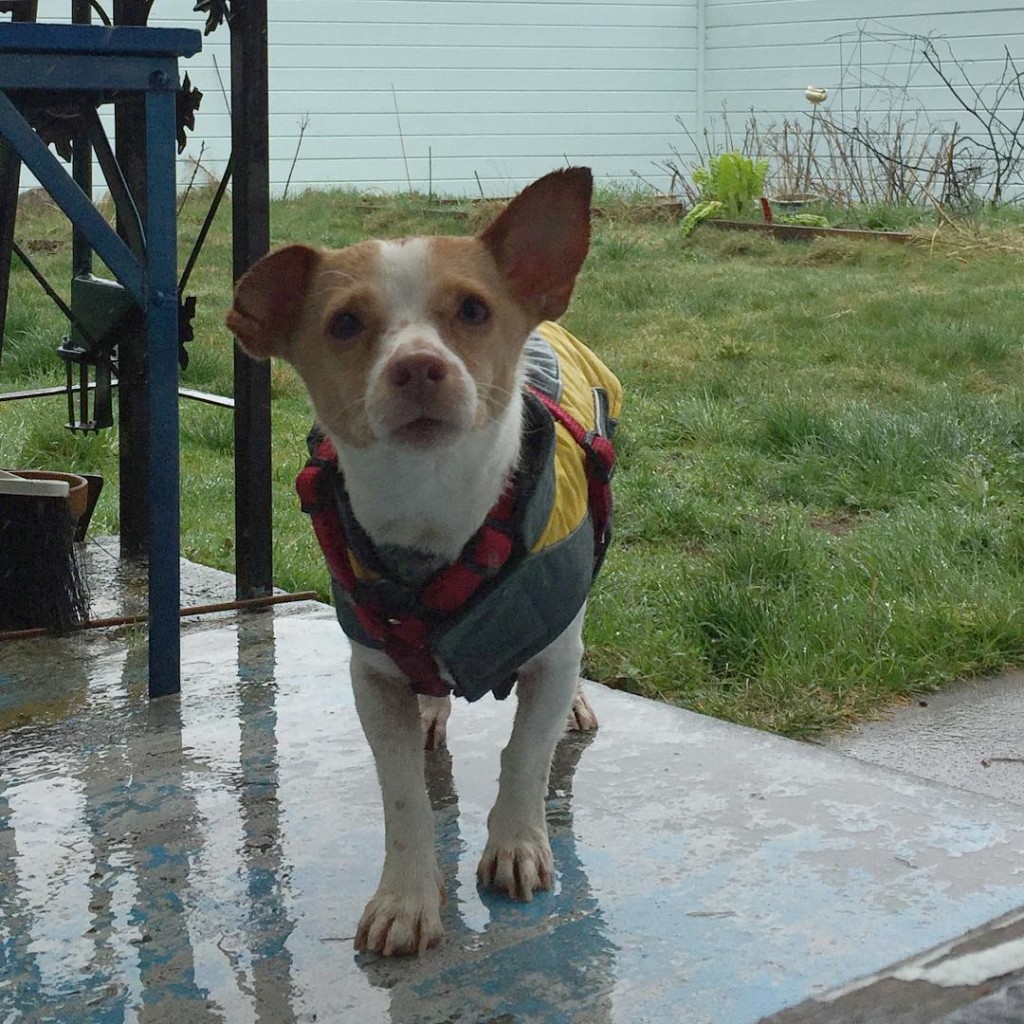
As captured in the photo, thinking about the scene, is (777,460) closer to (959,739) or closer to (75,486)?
(959,739)

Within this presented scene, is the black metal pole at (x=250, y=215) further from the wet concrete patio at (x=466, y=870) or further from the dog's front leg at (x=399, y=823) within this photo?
the dog's front leg at (x=399, y=823)

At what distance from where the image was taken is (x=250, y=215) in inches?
138

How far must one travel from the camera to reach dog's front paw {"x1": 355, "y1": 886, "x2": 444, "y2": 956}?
2082mm

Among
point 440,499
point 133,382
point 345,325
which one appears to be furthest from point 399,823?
point 133,382

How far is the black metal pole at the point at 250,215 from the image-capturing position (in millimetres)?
3467

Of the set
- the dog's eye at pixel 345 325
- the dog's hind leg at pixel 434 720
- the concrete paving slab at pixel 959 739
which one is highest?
the dog's eye at pixel 345 325

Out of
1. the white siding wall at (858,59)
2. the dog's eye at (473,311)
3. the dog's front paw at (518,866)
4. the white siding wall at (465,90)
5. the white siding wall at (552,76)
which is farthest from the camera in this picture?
the white siding wall at (465,90)

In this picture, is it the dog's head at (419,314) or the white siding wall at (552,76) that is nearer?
the dog's head at (419,314)

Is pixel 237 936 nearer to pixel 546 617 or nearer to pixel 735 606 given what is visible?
pixel 546 617

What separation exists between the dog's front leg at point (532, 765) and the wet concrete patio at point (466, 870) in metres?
0.06

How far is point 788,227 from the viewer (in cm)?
1022

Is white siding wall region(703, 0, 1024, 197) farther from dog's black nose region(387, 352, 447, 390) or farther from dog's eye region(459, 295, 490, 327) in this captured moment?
dog's black nose region(387, 352, 447, 390)

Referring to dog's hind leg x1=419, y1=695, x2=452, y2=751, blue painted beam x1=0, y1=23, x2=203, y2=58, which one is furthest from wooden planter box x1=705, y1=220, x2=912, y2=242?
dog's hind leg x1=419, y1=695, x2=452, y2=751

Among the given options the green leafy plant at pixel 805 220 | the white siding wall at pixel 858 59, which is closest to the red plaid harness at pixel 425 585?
the green leafy plant at pixel 805 220
